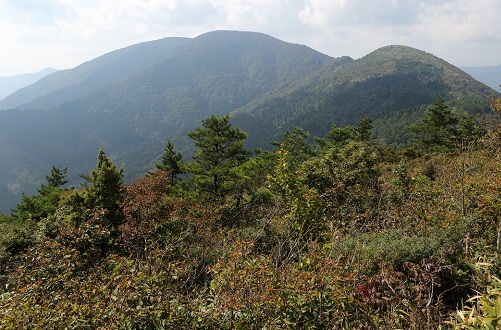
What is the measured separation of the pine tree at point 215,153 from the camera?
56.5 ft

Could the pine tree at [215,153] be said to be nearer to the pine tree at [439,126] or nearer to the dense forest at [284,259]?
the dense forest at [284,259]

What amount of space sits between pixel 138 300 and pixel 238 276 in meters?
1.22

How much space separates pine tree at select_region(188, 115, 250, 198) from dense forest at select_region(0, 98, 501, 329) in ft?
7.41

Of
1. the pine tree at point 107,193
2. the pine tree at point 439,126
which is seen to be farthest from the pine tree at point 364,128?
the pine tree at point 107,193

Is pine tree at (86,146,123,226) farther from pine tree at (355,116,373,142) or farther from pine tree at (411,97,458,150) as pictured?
pine tree at (411,97,458,150)

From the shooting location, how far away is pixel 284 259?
7305 millimetres

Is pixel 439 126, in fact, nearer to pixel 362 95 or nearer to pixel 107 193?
pixel 107 193

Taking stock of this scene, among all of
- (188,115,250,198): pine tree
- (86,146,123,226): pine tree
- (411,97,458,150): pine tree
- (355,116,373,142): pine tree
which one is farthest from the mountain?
(86,146,123,226): pine tree

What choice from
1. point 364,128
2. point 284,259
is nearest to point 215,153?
point 284,259

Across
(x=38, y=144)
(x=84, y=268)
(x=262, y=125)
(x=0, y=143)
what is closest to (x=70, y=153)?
(x=38, y=144)

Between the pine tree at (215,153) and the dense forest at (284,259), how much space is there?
7.41ft

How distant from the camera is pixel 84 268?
4605 millimetres

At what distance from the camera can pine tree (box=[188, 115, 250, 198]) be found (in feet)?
56.5

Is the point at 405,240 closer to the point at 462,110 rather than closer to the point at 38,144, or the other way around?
the point at 462,110
